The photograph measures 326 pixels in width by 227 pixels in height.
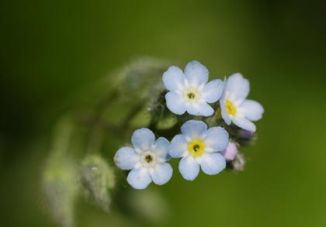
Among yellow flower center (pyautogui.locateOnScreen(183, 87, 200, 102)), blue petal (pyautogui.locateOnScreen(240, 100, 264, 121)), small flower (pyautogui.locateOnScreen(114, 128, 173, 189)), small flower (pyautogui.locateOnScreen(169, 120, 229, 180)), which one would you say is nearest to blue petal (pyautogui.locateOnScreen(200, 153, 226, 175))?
small flower (pyautogui.locateOnScreen(169, 120, 229, 180))

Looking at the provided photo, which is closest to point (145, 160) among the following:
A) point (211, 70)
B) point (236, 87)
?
point (236, 87)

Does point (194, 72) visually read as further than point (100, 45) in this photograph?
No

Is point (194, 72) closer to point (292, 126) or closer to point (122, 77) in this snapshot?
point (122, 77)

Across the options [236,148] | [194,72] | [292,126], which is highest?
[292,126]

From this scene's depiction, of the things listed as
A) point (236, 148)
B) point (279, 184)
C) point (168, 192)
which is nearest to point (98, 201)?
point (236, 148)

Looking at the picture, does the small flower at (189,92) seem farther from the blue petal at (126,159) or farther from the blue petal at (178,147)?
the blue petal at (126,159)
